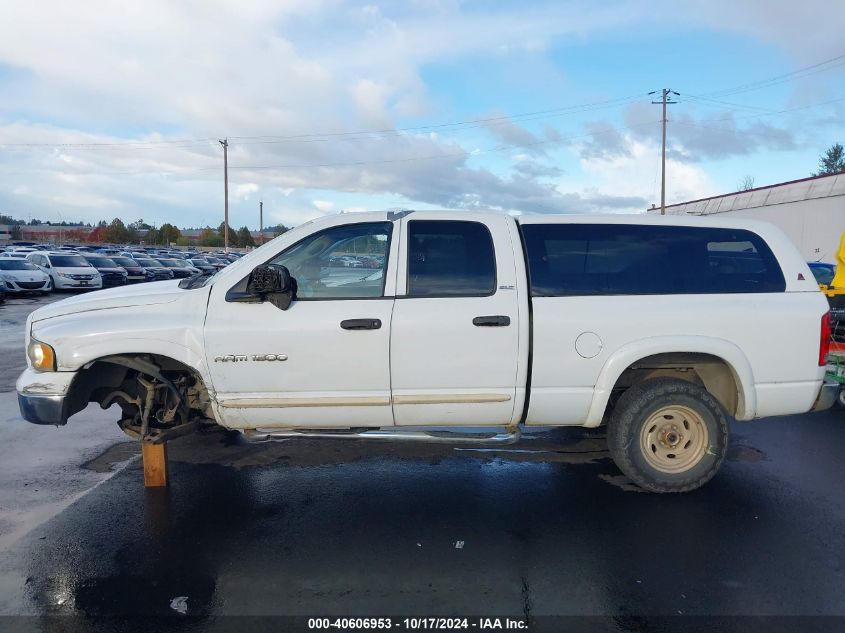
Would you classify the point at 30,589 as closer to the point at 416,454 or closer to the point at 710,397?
the point at 416,454

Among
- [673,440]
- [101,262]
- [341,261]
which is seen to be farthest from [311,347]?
[101,262]

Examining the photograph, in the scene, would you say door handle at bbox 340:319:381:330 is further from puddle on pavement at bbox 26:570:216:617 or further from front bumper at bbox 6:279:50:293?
front bumper at bbox 6:279:50:293

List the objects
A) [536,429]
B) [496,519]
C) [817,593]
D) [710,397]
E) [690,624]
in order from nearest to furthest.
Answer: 1. [690,624]
2. [817,593]
3. [496,519]
4. [710,397]
5. [536,429]

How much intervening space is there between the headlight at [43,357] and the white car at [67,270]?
73.6 ft

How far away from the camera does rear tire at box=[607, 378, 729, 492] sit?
4.66 metres

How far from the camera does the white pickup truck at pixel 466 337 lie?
4355mm

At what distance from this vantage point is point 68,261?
82.0 ft

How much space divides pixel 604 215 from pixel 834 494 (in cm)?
273

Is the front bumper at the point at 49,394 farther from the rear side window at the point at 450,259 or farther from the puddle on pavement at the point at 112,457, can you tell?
the rear side window at the point at 450,259

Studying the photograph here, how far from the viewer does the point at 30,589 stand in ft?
11.5

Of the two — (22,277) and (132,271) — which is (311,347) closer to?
(22,277)

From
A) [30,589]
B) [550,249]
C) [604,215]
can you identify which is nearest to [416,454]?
[550,249]

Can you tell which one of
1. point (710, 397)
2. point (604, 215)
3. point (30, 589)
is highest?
point (604, 215)

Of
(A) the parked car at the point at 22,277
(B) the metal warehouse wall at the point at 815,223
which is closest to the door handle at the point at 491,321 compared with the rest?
(A) the parked car at the point at 22,277
